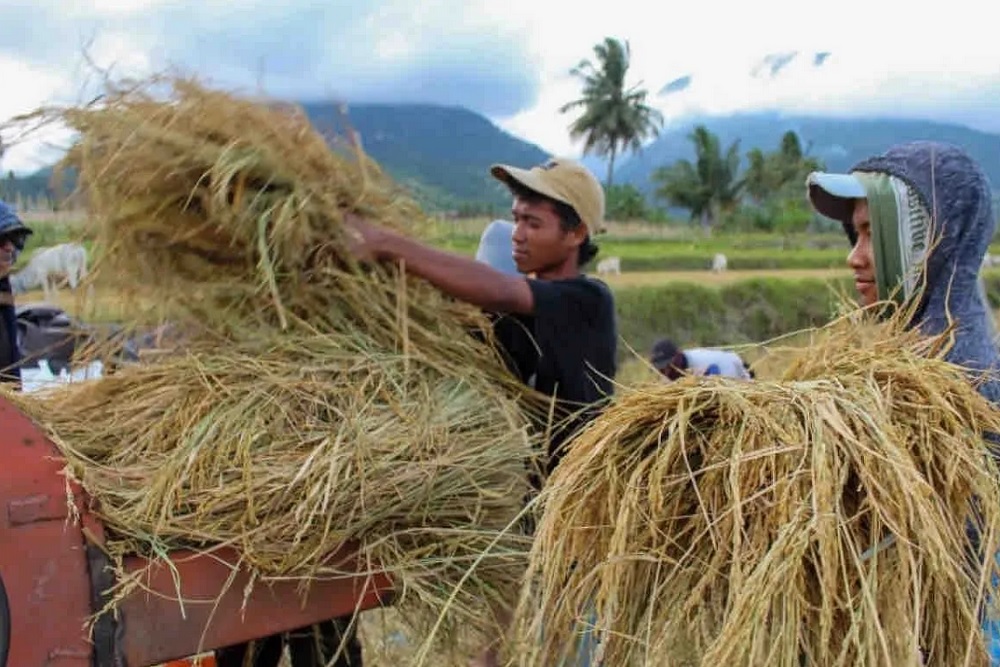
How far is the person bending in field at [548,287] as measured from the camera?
2.41 meters

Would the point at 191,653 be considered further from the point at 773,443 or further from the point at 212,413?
the point at 773,443

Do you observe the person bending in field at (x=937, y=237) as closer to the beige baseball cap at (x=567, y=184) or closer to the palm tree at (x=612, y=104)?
the beige baseball cap at (x=567, y=184)

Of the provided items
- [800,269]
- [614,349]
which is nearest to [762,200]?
[800,269]

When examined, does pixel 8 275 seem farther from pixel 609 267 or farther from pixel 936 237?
pixel 609 267

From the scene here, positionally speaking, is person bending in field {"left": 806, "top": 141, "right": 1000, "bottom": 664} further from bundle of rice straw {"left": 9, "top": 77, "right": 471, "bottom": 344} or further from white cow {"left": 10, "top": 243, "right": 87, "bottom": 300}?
white cow {"left": 10, "top": 243, "right": 87, "bottom": 300}

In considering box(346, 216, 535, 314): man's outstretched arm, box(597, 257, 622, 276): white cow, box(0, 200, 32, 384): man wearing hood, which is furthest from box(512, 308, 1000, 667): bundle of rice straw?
box(597, 257, 622, 276): white cow

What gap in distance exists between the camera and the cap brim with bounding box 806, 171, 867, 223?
199 centimetres

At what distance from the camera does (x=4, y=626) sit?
176 centimetres

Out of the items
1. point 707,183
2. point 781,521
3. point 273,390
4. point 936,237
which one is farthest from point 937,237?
point 707,183

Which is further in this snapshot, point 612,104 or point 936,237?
point 612,104

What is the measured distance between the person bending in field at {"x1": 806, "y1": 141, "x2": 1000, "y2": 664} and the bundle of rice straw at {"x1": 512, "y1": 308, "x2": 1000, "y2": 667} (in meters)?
0.20

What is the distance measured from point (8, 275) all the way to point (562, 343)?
2277mm

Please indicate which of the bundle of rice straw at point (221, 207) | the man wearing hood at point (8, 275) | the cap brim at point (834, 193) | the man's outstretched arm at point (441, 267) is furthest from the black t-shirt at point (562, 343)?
the man wearing hood at point (8, 275)

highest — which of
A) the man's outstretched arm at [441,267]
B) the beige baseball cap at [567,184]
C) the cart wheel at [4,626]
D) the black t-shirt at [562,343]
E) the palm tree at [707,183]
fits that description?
the beige baseball cap at [567,184]
